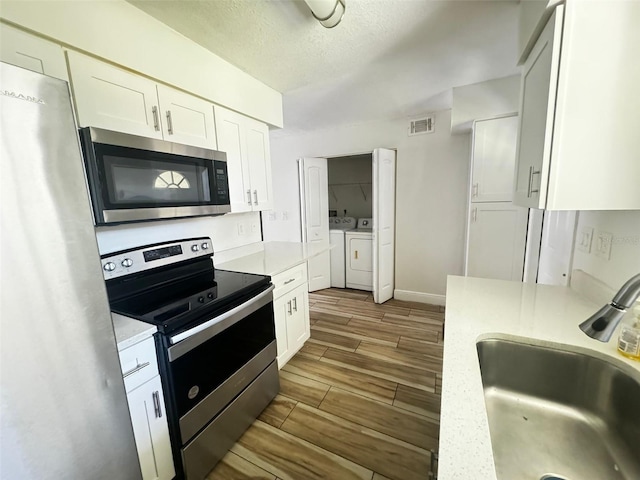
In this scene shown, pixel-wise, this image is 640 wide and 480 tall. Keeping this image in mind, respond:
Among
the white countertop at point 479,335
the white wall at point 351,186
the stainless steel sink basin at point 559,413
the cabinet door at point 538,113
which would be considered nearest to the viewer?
the white countertop at point 479,335

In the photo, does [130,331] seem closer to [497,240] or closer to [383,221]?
[383,221]

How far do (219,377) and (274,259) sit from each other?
3.21ft

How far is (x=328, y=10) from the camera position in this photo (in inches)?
48.3

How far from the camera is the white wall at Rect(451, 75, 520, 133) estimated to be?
7.31 feet

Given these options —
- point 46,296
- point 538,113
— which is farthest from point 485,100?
point 46,296

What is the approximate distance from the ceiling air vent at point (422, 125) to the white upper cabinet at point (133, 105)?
2385 mm

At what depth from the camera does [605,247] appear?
1.15 m

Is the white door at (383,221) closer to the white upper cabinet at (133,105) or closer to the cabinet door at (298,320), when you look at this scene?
the cabinet door at (298,320)

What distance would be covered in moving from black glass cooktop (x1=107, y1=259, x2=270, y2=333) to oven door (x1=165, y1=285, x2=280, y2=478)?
6 centimetres

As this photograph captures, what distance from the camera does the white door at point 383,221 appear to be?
3117 mm

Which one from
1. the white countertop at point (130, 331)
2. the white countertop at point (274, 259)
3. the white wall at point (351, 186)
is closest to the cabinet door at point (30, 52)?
the white countertop at point (130, 331)

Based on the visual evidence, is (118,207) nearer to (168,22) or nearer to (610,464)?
(168,22)

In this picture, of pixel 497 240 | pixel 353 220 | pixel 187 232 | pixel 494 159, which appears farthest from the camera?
pixel 353 220

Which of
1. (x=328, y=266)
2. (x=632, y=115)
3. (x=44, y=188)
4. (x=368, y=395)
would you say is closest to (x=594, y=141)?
(x=632, y=115)
